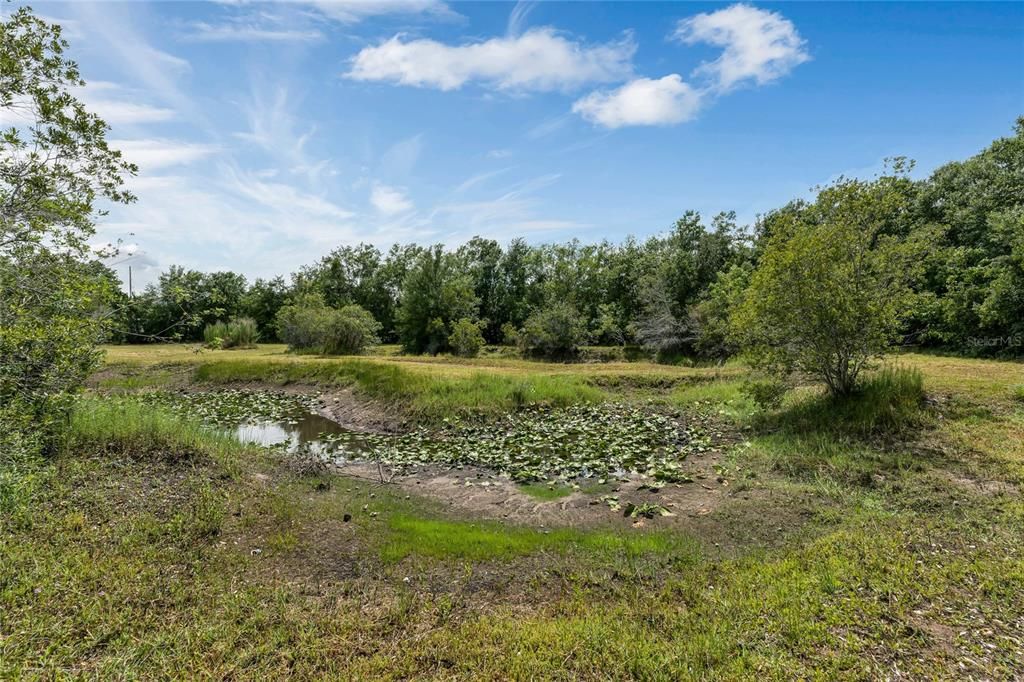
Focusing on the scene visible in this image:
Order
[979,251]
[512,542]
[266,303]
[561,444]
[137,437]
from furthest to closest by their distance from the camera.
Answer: [266,303]
[979,251]
[561,444]
[137,437]
[512,542]

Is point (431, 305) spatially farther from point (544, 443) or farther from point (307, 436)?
point (544, 443)

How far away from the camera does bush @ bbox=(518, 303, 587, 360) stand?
33750 millimetres

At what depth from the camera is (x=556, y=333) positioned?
111 feet

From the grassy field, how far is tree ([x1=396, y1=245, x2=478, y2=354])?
28086 millimetres

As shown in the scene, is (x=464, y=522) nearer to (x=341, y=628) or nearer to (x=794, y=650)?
(x=341, y=628)

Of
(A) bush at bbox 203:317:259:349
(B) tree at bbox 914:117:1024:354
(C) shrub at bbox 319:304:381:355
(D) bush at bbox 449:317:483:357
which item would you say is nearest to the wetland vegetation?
(B) tree at bbox 914:117:1024:354

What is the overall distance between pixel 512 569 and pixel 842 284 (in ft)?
33.6

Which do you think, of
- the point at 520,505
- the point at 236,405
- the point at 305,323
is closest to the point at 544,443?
the point at 520,505

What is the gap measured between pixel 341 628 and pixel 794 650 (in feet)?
14.0

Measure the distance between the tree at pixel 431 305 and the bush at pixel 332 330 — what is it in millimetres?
3067

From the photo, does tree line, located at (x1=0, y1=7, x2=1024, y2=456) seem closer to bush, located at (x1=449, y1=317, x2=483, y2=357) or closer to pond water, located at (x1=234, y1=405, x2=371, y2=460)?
bush, located at (x1=449, y1=317, x2=483, y2=357)

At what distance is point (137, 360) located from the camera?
2764 centimetres

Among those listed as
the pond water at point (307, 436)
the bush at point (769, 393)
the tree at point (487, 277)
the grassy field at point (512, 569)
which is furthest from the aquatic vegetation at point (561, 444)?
the tree at point (487, 277)

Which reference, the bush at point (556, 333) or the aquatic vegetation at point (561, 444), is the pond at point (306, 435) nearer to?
the aquatic vegetation at point (561, 444)
